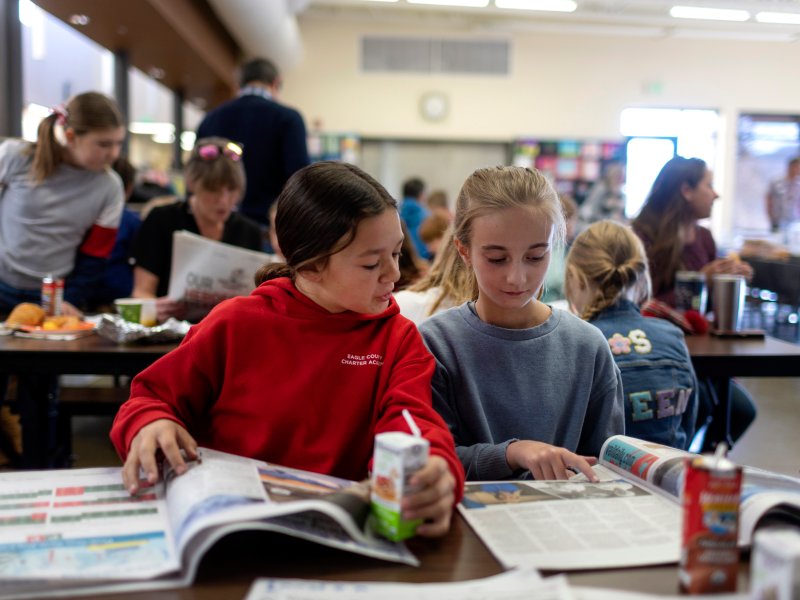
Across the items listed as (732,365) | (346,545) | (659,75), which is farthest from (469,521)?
(659,75)

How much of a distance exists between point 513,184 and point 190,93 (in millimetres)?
7927

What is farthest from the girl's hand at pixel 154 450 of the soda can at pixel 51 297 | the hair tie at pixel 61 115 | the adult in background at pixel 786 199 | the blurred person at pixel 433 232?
the adult in background at pixel 786 199

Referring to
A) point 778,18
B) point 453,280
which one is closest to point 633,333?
point 453,280

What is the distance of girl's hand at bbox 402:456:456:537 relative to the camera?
0.79 metres

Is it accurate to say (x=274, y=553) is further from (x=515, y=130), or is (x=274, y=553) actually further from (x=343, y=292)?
(x=515, y=130)

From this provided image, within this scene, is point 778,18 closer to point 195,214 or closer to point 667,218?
point 667,218

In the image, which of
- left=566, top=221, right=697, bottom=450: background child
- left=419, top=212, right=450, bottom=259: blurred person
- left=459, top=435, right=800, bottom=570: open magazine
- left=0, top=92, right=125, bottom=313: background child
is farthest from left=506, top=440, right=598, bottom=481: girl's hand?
left=419, top=212, right=450, bottom=259: blurred person

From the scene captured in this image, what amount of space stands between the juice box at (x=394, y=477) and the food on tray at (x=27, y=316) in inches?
69.3

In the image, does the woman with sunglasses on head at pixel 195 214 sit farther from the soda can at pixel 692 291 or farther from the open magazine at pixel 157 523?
the open magazine at pixel 157 523

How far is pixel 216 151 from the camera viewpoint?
274cm

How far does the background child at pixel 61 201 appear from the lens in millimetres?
2682

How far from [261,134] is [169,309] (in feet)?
4.90

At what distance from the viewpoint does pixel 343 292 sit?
1.16 meters

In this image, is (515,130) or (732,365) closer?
(732,365)
